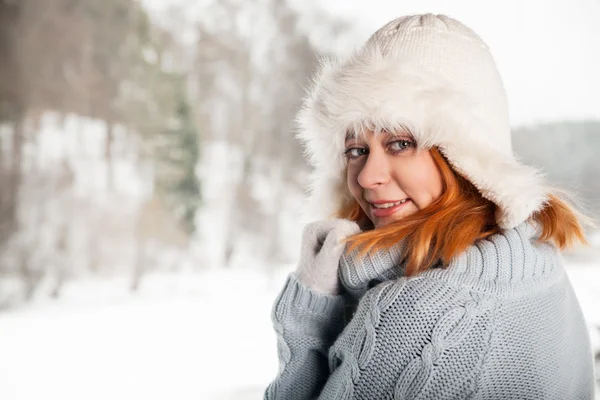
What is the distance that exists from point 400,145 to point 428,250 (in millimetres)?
207

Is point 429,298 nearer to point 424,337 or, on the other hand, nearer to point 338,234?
point 424,337

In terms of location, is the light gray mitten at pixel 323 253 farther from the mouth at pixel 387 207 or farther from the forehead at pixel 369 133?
the forehead at pixel 369 133

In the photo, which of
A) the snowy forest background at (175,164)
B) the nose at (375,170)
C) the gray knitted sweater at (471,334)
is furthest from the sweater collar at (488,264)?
the snowy forest background at (175,164)

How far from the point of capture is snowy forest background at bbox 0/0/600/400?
2.32 metres

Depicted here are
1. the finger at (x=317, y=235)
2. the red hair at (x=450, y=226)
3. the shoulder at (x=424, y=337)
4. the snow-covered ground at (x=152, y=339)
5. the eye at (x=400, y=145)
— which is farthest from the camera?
the snow-covered ground at (x=152, y=339)

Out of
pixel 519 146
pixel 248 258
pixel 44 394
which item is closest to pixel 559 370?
pixel 519 146

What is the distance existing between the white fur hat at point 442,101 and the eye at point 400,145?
0.07ft

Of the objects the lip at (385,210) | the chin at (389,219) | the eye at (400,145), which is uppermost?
the eye at (400,145)

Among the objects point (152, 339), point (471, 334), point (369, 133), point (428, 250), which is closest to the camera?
point (471, 334)

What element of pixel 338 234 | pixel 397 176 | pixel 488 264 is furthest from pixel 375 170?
pixel 488 264

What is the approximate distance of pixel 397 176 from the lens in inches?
39.4

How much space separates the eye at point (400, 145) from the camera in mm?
996

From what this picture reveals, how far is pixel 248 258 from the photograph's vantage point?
266cm

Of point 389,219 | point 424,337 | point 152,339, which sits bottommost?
point 152,339
